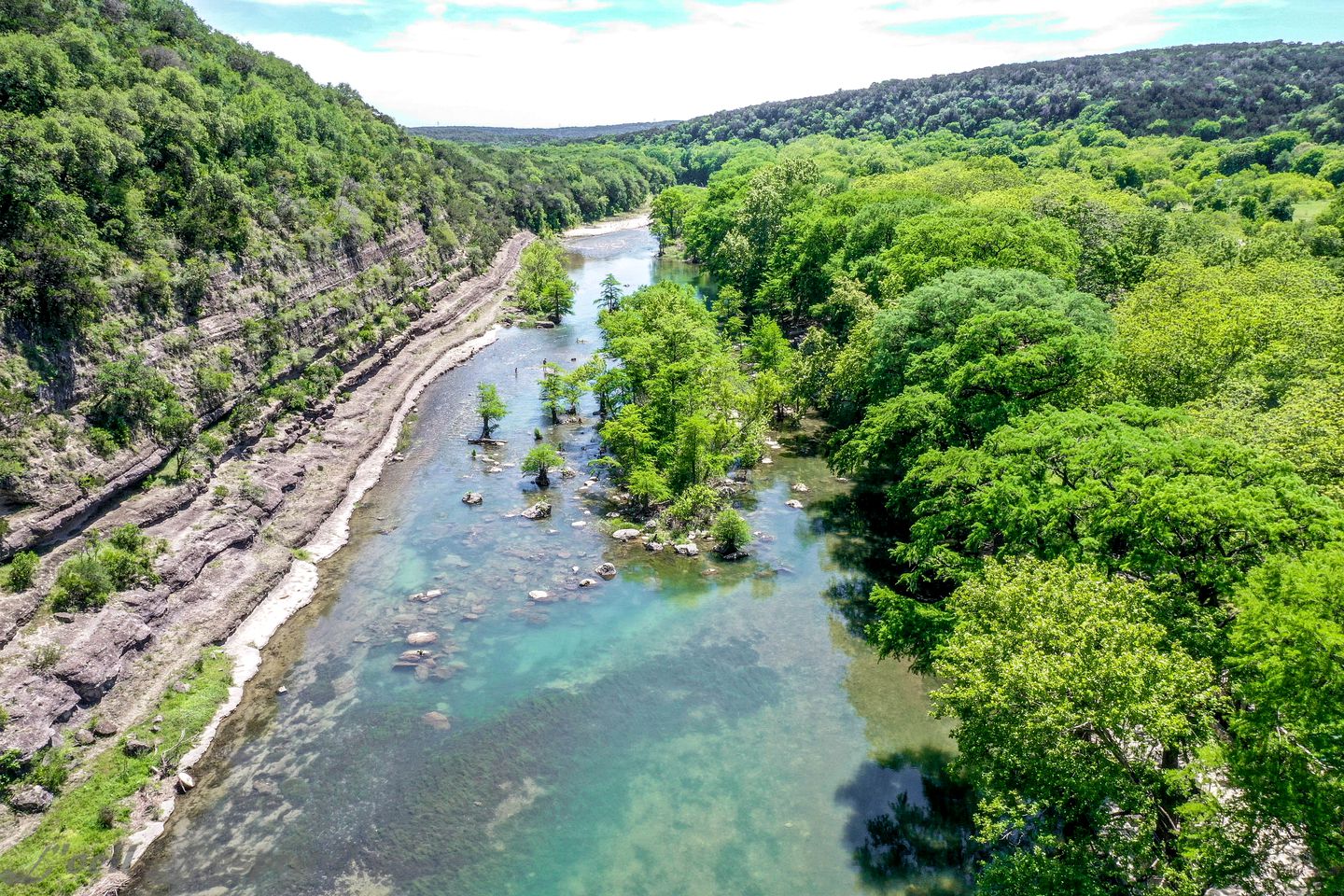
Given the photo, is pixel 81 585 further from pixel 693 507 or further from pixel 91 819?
pixel 693 507

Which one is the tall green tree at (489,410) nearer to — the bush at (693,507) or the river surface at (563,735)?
the river surface at (563,735)

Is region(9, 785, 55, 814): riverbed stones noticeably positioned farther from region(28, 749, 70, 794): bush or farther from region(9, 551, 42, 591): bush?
region(9, 551, 42, 591): bush

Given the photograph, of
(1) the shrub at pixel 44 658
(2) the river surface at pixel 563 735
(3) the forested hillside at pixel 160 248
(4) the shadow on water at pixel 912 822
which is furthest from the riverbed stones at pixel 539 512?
(4) the shadow on water at pixel 912 822

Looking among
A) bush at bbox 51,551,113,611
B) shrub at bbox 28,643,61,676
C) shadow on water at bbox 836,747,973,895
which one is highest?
bush at bbox 51,551,113,611

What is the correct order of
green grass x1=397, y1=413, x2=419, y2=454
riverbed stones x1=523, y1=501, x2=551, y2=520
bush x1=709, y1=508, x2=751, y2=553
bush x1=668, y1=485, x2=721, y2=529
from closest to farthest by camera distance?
bush x1=709, y1=508, x2=751, y2=553 → bush x1=668, y1=485, x2=721, y2=529 → riverbed stones x1=523, y1=501, x2=551, y2=520 → green grass x1=397, y1=413, x2=419, y2=454

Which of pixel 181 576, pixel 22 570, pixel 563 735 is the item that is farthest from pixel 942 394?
pixel 22 570

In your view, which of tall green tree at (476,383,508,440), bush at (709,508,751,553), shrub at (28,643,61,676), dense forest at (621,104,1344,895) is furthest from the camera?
tall green tree at (476,383,508,440)

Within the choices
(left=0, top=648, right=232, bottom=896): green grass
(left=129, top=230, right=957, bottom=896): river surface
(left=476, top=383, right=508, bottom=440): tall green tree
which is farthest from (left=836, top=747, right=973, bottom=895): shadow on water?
(left=476, top=383, right=508, bottom=440): tall green tree
